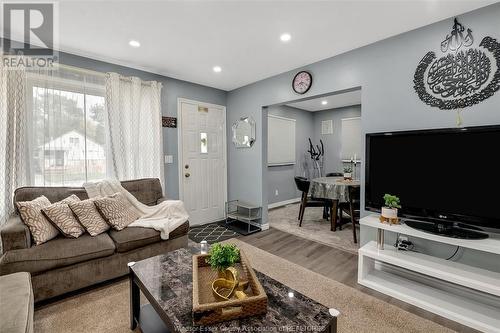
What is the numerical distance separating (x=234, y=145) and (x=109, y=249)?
8.98ft

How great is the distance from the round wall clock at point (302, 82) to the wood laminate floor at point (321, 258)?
7.14 ft

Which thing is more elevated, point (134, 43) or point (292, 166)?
point (134, 43)

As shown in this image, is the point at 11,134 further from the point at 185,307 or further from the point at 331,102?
the point at 331,102

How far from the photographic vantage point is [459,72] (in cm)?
210

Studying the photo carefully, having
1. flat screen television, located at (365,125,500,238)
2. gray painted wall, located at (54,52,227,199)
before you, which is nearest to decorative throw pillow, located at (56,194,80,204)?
gray painted wall, located at (54,52,227,199)

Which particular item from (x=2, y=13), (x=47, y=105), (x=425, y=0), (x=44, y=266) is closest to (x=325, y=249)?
(x=425, y=0)

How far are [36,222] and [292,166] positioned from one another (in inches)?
200

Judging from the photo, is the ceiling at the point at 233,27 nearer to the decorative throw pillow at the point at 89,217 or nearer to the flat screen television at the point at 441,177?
the flat screen television at the point at 441,177

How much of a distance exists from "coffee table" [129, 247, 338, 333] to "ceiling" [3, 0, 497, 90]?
7.04 ft

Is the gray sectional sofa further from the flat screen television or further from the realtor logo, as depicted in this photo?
the flat screen television

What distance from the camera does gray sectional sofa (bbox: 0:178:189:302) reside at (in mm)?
1908

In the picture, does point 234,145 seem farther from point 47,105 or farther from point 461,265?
point 461,265

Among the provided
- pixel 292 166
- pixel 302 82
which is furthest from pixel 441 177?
pixel 292 166

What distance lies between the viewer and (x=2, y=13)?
2.10 meters
